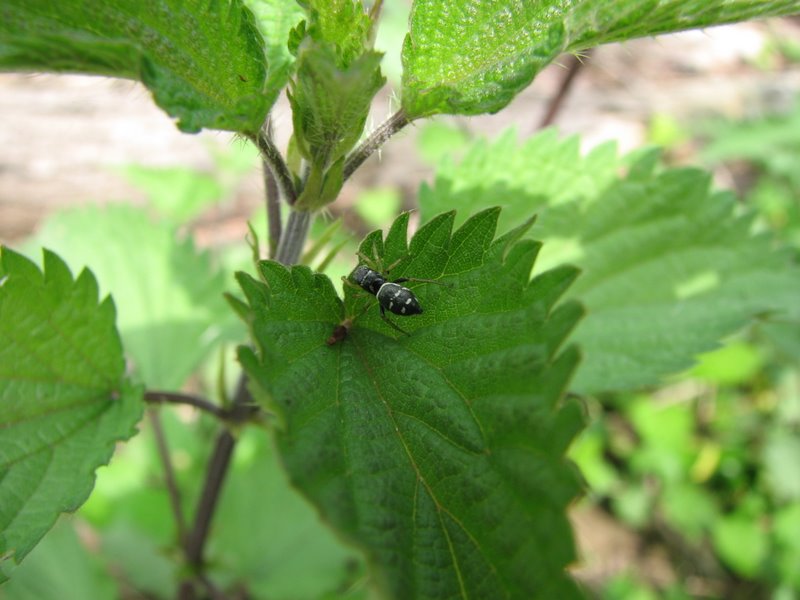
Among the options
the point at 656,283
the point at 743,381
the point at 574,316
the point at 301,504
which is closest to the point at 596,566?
the point at 743,381

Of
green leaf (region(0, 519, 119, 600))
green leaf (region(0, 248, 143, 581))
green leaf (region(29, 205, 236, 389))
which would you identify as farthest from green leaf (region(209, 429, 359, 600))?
green leaf (region(0, 248, 143, 581))

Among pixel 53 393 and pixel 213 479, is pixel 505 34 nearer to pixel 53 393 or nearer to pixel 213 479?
pixel 53 393

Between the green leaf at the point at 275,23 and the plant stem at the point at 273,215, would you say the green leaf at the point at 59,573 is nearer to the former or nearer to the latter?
the plant stem at the point at 273,215

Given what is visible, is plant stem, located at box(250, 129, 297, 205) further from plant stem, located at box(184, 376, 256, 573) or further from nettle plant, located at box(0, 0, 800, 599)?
plant stem, located at box(184, 376, 256, 573)

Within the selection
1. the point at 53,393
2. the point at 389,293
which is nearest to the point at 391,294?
the point at 389,293

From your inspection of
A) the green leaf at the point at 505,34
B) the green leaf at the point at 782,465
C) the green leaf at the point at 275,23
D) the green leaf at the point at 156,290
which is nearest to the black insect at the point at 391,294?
the green leaf at the point at 505,34

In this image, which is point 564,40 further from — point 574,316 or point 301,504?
point 301,504
